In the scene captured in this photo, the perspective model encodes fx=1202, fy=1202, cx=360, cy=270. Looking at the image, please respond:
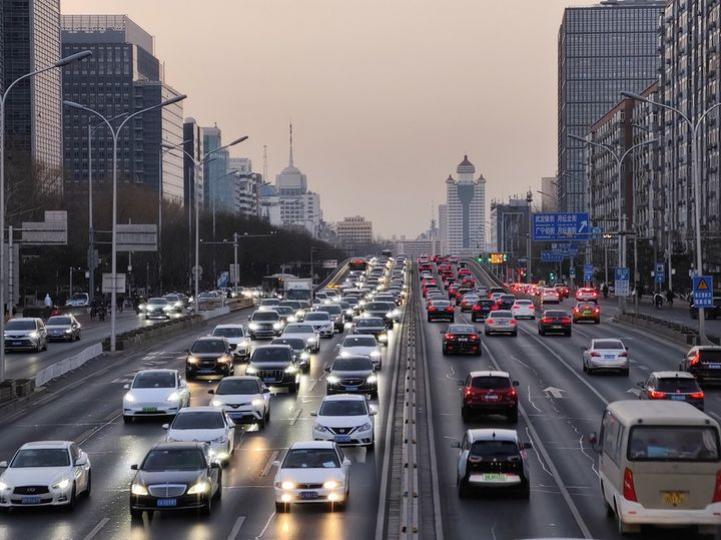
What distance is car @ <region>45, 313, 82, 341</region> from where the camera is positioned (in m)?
65.1

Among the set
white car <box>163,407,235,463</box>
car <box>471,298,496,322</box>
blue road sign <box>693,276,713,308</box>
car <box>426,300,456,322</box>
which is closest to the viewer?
white car <box>163,407,235,463</box>

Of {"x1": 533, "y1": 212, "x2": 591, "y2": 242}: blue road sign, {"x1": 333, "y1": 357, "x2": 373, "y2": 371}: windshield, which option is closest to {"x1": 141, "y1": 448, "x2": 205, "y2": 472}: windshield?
{"x1": 333, "y1": 357, "x2": 373, "y2": 371}: windshield

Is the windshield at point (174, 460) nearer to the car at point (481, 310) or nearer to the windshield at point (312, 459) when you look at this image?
the windshield at point (312, 459)

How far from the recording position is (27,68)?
194 m

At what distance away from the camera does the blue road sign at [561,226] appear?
85.6 meters

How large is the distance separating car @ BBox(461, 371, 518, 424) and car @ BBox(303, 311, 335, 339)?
32.4 meters

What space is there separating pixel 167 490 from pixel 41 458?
10.1ft

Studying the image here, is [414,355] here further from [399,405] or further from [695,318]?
[695,318]

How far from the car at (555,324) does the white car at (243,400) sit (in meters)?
34.3

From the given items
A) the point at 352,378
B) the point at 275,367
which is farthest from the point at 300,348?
the point at 352,378

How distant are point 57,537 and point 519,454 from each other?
8799 millimetres

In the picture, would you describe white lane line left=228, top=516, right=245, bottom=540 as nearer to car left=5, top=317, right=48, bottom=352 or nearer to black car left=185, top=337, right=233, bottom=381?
black car left=185, top=337, right=233, bottom=381

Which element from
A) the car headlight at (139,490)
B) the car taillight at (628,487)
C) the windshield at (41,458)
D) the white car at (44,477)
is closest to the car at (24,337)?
the white car at (44,477)

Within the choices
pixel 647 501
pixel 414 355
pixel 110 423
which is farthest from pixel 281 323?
pixel 647 501
